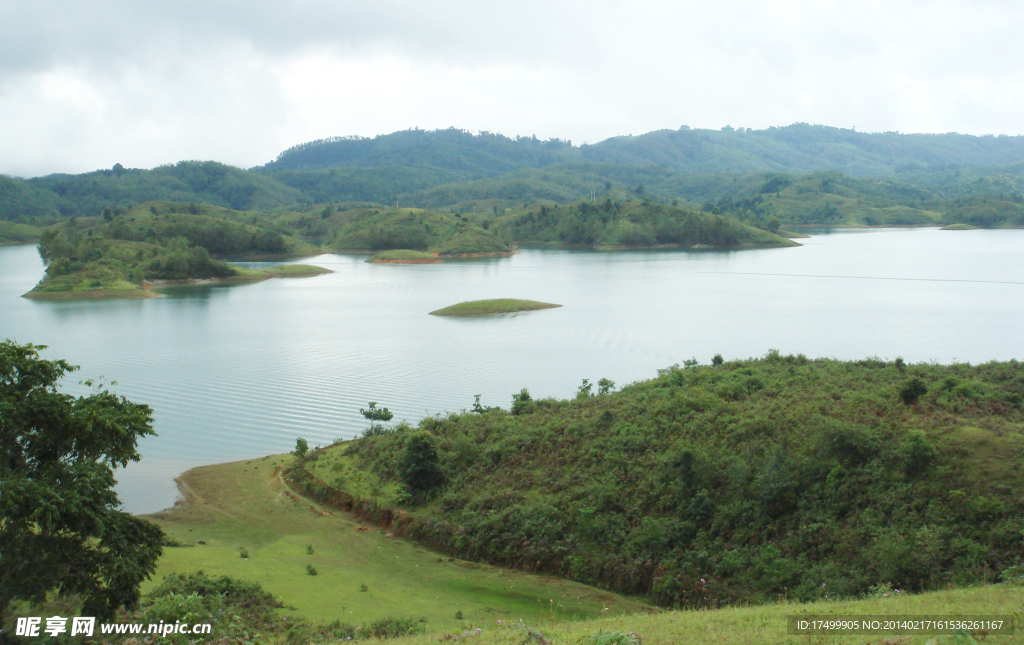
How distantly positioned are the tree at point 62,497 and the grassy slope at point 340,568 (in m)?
3.69

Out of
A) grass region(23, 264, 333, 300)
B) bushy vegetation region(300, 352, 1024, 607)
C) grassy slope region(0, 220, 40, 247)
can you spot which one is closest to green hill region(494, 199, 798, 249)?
grass region(23, 264, 333, 300)

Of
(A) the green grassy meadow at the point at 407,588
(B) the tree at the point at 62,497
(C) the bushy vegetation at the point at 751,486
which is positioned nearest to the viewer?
(B) the tree at the point at 62,497

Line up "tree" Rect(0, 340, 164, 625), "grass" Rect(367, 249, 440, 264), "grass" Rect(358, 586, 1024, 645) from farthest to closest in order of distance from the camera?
"grass" Rect(367, 249, 440, 264)
"tree" Rect(0, 340, 164, 625)
"grass" Rect(358, 586, 1024, 645)

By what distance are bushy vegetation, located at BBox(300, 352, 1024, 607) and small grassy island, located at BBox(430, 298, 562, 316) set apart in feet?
139

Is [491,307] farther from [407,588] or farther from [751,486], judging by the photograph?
[407,588]

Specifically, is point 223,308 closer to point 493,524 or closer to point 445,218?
point 493,524

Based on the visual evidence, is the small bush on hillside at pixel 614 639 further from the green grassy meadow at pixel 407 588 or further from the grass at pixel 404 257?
the grass at pixel 404 257

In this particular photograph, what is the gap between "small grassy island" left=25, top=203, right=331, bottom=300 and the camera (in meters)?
83.9

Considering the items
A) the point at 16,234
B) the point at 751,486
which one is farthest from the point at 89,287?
the point at 16,234

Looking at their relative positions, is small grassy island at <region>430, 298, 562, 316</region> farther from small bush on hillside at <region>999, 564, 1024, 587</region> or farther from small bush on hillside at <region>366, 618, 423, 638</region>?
small bush on hillside at <region>999, 564, 1024, 587</region>

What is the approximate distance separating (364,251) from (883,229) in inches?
4959

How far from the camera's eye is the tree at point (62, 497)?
853 centimetres

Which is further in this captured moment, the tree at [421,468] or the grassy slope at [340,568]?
the tree at [421,468]

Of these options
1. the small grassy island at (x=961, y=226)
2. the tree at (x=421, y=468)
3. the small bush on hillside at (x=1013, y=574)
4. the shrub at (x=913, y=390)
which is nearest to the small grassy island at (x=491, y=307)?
the tree at (x=421, y=468)
